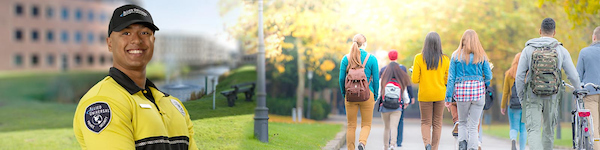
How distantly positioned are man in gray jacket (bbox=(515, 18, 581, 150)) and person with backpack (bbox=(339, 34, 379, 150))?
5.31ft

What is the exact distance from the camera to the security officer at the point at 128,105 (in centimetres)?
191

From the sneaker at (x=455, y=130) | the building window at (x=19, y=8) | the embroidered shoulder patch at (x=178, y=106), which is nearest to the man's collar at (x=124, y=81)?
the embroidered shoulder patch at (x=178, y=106)

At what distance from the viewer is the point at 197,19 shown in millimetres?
7535

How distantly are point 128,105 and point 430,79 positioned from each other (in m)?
5.64

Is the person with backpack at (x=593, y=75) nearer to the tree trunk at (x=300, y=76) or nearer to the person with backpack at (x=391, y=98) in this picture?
the person with backpack at (x=391, y=98)

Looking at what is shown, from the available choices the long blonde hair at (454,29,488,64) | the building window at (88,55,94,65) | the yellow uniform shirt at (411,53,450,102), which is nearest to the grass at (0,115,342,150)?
the yellow uniform shirt at (411,53,450,102)

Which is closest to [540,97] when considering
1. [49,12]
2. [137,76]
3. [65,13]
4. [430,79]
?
[430,79]

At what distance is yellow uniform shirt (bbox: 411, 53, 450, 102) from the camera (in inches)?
281

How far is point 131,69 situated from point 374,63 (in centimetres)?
490

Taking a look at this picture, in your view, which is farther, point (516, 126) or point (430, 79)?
point (516, 126)

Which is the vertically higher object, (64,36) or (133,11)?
(64,36)

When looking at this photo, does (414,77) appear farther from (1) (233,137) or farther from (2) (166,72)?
(2) (166,72)

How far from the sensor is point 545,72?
6441 millimetres

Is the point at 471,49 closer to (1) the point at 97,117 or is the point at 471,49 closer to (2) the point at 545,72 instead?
(2) the point at 545,72
